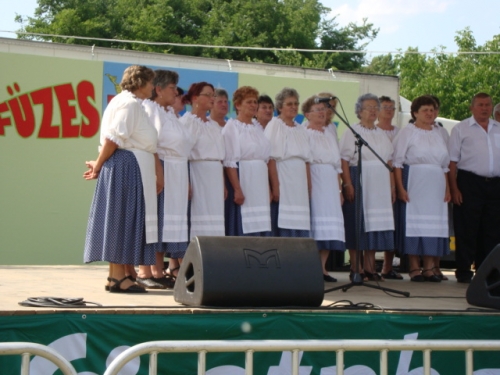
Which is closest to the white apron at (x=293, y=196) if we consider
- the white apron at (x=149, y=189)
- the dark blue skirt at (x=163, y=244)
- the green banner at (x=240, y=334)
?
the dark blue skirt at (x=163, y=244)

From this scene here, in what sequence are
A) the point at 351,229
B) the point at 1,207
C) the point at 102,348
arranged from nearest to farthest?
the point at 102,348 < the point at 351,229 < the point at 1,207

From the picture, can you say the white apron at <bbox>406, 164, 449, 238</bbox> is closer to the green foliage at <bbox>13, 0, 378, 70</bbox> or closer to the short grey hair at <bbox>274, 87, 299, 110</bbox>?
the short grey hair at <bbox>274, 87, 299, 110</bbox>

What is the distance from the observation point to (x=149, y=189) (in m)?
5.55

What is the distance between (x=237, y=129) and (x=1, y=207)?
356 centimetres

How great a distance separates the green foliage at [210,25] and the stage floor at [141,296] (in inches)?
951

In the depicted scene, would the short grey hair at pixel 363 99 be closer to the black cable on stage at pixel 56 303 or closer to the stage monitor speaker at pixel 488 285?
the stage monitor speaker at pixel 488 285

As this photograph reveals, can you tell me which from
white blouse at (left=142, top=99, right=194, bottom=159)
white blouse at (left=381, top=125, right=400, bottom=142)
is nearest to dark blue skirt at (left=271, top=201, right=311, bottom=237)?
white blouse at (left=142, top=99, right=194, bottom=159)

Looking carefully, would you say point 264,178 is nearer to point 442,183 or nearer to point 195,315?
point 442,183

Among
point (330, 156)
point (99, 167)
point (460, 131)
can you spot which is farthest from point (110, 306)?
point (460, 131)

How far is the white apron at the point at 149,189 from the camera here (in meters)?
5.51

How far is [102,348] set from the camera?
4.30 m

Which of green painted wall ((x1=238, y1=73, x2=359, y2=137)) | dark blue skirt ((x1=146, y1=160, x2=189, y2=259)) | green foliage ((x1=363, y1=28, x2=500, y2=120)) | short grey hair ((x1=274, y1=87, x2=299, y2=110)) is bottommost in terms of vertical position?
dark blue skirt ((x1=146, y1=160, x2=189, y2=259))

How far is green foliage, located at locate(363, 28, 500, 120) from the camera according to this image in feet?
107

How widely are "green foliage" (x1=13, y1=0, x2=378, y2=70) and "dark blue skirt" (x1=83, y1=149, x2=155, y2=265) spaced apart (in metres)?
25.4
